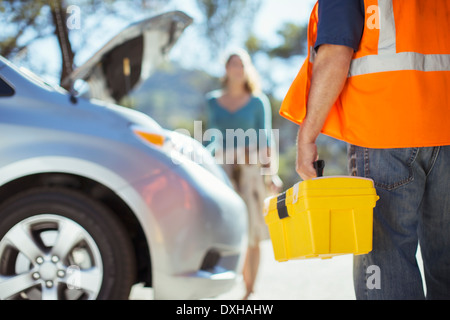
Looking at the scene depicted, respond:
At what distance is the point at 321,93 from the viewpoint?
75.6 inches

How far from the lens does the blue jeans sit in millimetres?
1843

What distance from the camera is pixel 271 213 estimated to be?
7.11 feet

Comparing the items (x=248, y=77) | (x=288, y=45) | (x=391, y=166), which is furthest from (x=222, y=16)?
(x=391, y=166)

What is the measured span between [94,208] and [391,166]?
57.2 inches

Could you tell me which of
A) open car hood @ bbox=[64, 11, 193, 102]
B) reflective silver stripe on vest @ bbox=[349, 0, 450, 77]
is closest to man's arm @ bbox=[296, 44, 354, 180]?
reflective silver stripe on vest @ bbox=[349, 0, 450, 77]

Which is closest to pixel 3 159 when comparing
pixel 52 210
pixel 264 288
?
pixel 52 210

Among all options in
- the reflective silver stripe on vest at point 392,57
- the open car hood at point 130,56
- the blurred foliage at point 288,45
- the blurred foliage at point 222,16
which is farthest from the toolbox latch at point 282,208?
the blurred foliage at point 288,45

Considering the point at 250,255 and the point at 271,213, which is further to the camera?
the point at 250,255

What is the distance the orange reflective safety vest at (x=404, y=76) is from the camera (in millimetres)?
1807

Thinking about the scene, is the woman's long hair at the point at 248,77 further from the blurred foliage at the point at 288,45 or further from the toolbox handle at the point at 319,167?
the blurred foliage at the point at 288,45

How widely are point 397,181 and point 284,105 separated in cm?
52

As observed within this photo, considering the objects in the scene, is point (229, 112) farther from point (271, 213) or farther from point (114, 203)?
point (271, 213)
